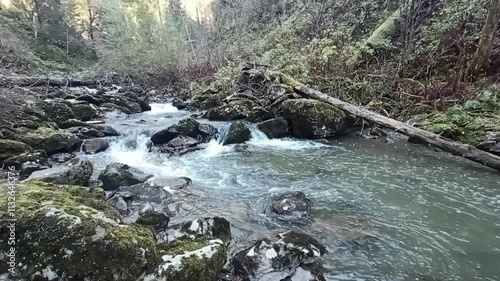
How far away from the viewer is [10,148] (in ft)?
21.7

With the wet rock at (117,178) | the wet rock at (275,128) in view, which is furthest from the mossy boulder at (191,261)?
the wet rock at (275,128)

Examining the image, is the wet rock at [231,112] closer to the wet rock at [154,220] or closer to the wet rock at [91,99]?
the wet rock at [91,99]

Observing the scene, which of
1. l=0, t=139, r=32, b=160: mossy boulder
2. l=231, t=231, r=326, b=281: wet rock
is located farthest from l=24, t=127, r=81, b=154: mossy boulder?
l=231, t=231, r=326, b=281: wet rock

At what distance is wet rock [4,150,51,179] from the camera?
246 inches

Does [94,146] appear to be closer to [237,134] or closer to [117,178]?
[117,178]

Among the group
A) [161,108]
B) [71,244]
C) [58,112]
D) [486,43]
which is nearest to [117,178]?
[71,244]

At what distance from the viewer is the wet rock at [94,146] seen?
8172 millimetres

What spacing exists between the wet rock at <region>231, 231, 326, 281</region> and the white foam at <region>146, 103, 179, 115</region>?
1064 centimetres

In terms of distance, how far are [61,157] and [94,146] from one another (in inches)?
35.6

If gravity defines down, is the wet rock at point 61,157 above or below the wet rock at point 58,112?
below

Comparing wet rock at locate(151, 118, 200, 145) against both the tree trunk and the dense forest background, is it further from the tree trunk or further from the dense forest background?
the tree trunk

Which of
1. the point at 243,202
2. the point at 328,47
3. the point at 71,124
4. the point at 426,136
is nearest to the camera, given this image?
the point at 243,202

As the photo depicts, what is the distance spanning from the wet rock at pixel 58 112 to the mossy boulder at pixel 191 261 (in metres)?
8.00

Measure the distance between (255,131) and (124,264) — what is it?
7057 mm
